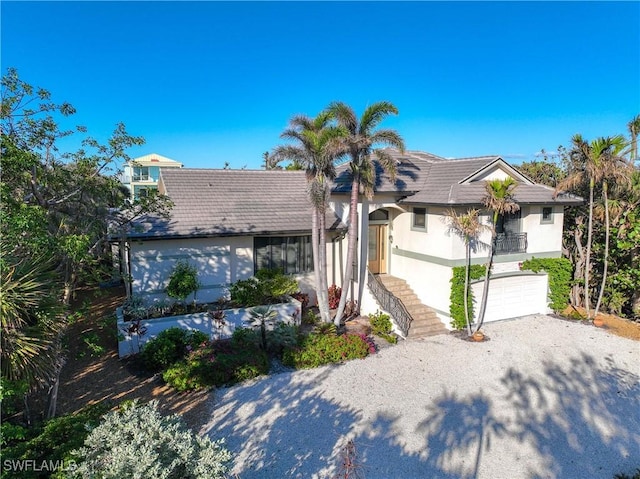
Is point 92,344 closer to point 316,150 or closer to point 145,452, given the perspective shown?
point 145,452

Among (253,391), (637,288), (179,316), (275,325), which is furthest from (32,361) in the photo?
(637,288)

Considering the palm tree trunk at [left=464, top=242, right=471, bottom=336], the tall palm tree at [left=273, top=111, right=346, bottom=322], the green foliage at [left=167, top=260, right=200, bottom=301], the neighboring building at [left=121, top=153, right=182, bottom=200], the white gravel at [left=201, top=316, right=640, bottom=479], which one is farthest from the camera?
the neighboring building at [left=121, top=153, right=182, bottom=200]

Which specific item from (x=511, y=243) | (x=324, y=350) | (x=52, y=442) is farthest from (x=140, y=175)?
(x=52, y=442)

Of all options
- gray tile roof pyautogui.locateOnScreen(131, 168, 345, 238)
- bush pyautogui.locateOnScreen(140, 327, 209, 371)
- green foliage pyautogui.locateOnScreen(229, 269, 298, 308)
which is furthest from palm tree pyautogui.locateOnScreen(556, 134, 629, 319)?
bush pyautogui.locateOnScreen(140, 327, 209, 371)

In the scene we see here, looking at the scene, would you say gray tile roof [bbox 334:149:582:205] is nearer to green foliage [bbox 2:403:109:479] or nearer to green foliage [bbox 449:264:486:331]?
green foliage [bbox 449:264:486:331]

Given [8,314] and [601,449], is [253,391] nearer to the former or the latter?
[8,314]
